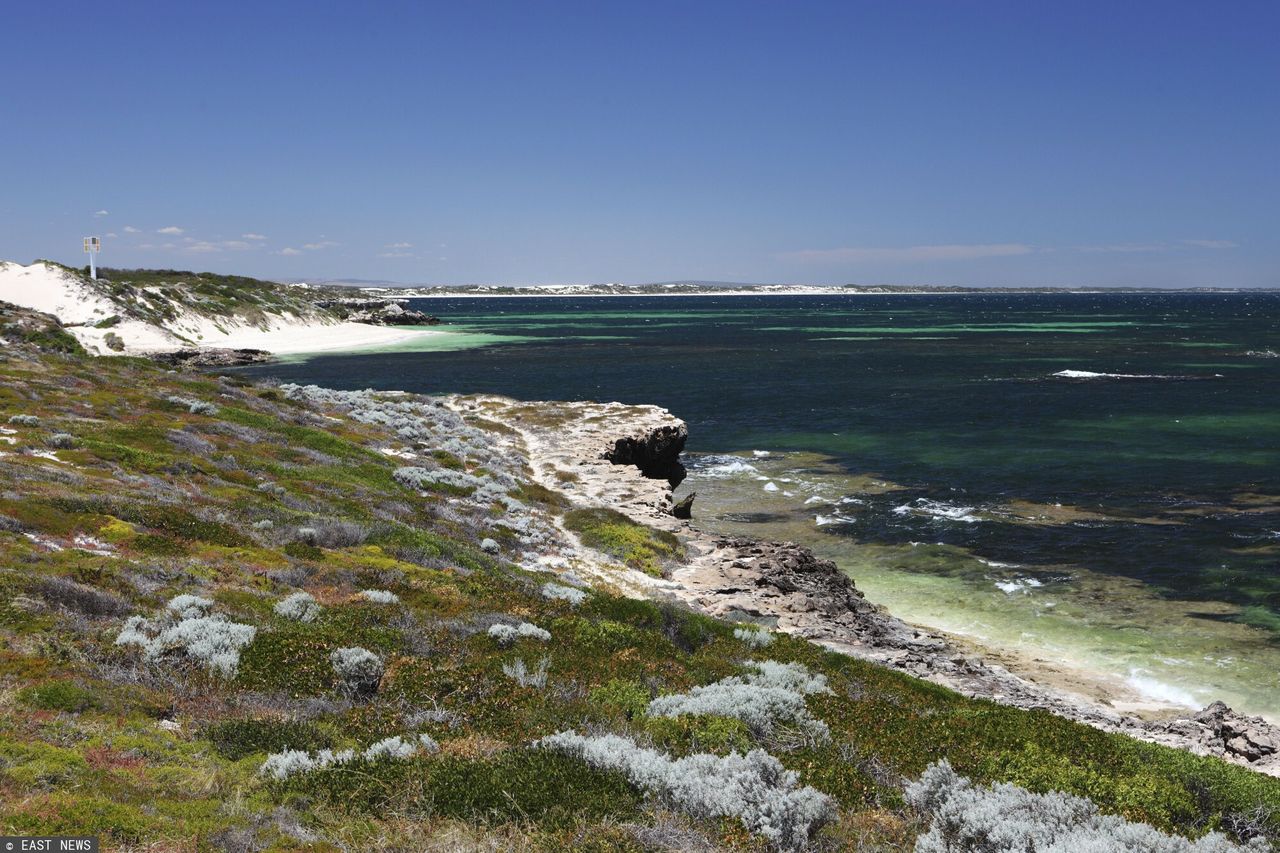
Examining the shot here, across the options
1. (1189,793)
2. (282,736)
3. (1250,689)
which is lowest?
(1250,689)

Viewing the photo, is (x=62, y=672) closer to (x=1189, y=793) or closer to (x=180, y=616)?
(x=180, y=616)

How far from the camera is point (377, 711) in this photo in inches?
339

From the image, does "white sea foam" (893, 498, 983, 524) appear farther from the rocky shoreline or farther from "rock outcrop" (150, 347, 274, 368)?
"rock outcrop" (150, 347, 274, 368)

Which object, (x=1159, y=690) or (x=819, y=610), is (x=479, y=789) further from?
(x=1159, y=690)

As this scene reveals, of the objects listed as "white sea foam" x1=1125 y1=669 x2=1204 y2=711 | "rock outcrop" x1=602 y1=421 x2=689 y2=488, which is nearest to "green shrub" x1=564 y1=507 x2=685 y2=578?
"rock outcrop" x1=602 y1=421 x2=689 y2=488

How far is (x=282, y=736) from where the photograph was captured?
25.1 feet

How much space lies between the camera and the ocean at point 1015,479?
70.0 feet

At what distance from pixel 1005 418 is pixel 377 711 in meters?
53.4

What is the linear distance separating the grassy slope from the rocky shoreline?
4435 mm

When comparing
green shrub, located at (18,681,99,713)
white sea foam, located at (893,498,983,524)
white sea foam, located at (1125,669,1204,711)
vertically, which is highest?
green shrub, located at (18,681,99,713)

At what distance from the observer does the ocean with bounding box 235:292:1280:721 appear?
840 inches

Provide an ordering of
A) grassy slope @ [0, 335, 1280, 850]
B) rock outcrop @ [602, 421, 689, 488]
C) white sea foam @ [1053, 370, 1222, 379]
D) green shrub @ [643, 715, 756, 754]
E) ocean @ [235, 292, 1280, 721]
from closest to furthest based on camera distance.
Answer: grassy slope @ [0, 335, 1280, 850] < green shrub @ [643, 715, 756, 754] < ocean @ [235, 292, 1280, 721] < rock outcrop @ [602, 421, 689, 488] < white sea foam @ [1053, 370, 1222, 379]

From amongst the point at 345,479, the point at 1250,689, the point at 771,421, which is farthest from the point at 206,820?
the point at 771,421

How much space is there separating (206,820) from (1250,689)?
20.8 meters
